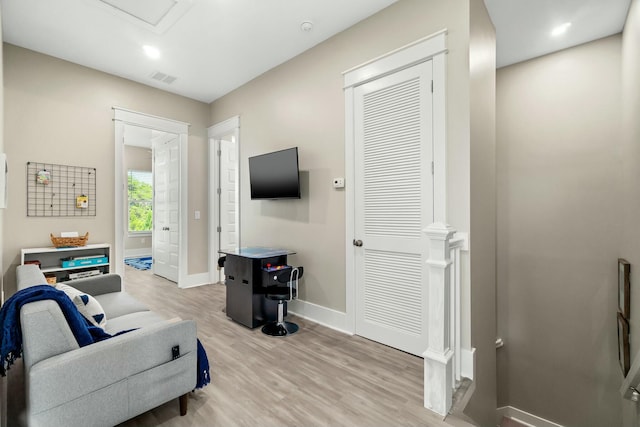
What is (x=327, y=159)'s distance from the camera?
10.3ft

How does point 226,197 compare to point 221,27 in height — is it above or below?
below

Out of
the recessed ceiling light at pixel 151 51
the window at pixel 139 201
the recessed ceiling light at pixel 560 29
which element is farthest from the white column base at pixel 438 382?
the window at pixel 139 201

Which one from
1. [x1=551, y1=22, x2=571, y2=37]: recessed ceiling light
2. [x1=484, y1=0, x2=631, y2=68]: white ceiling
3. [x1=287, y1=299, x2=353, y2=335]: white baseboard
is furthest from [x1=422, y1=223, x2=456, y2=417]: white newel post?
[x1=551, y1=22, x2=571, y2=37]: recessed ceiling light

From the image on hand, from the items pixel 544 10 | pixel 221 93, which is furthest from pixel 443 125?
pixel 221 93

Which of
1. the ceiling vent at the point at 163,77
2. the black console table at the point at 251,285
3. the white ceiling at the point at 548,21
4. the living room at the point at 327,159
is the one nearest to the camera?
the living room at the point at 327,159

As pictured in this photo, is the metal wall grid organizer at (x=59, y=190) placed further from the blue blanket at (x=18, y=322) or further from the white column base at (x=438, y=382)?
the white column base at (x=438, y=382)

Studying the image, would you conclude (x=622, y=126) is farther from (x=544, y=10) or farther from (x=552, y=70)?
(x=544, y=10)

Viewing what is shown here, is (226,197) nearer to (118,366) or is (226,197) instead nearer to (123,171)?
(123,171)

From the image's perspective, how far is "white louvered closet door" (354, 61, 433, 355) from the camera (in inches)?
96.0

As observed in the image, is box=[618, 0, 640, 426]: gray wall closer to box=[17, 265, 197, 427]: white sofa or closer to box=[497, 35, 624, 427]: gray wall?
box=[497, 35, 624, 427]: gray wall

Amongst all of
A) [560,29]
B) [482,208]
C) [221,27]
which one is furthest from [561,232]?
[221,27]

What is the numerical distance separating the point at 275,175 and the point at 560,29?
3.32m

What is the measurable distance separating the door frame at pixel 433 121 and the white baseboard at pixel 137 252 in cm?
718

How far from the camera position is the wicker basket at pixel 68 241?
11.1 ft
